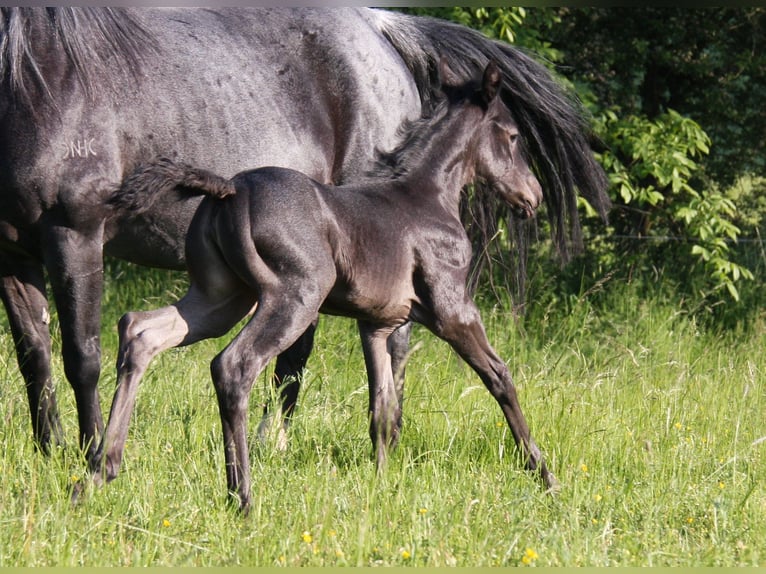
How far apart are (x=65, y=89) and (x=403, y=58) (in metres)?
2.06

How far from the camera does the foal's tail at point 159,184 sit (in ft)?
13.1

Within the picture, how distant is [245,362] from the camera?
3.92m

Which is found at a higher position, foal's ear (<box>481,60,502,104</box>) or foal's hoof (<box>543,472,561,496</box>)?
foal's ear (<box>481,60,502,104</box>)

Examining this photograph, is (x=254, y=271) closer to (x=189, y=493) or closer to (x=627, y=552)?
(x=189, y=493)

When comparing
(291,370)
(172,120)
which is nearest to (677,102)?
(291,370)

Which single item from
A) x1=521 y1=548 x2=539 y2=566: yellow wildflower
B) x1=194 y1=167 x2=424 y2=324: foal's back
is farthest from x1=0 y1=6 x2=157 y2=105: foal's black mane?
x1=521 y1=548 x2=539 y2=566: yellow wildflower

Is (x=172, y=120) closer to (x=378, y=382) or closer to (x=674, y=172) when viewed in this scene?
(x=378, y=382)

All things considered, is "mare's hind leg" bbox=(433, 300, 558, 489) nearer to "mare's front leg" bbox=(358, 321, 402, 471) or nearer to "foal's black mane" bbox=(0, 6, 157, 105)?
"mare's front leg" bbox=(358, 321, 402, 471)

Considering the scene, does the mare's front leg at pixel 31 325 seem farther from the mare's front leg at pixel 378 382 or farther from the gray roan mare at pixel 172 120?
the mare's front leg at pixel 378 382

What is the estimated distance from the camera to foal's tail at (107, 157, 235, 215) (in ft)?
13.1

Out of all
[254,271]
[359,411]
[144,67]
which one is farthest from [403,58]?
[254,271]

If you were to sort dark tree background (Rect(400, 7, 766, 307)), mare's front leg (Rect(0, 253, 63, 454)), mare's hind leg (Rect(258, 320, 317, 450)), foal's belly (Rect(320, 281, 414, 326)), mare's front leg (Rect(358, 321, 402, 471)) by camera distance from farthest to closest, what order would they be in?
dark tree background (Rect(400, 7, 766, 307)) → mare's hind leg (Rect(258, 320, 317, 450)) → mare's front leg (Rect(0, 253, 63, 454)) → mare's front leg (Rect(358, 321, 402, 471)) → foal's belly (Rect(320, 281, 414, 326))

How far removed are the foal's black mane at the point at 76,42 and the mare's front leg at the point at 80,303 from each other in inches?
23.5

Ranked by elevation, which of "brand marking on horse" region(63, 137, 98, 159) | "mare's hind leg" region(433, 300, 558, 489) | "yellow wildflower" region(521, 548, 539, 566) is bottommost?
"mare's hind leg" region(433, 300, 558, 489)
